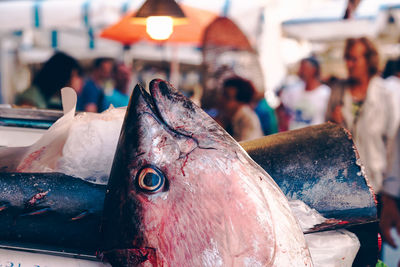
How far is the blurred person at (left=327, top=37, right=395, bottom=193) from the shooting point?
368 centimetres

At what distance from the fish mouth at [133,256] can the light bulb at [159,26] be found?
2.59m

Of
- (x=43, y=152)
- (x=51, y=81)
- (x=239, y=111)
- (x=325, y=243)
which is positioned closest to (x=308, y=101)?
(x=239, y=111)

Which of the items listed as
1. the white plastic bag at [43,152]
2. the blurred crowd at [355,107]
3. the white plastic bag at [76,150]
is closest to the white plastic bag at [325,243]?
the white plastic bag at [76,150]

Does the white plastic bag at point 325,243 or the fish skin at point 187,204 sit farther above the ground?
the fish skin at point 187,204

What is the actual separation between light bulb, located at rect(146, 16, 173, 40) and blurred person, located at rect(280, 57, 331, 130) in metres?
2.60

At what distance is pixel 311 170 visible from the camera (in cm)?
118

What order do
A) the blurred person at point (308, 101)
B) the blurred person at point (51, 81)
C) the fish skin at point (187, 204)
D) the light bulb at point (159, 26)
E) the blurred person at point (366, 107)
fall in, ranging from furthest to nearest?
the blurred person at point (308, 101), the blurred person at point (51, 81), the blurred person at point (366, 107), the light bulb at point (159, 26), the fish skin at point (187, 204)

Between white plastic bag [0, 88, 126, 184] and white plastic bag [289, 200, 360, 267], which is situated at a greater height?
white plastic bag [0, 88, 126, 184]

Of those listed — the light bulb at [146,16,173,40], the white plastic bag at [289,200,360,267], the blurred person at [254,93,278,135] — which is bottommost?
the blurred person at [254,93,278,135]

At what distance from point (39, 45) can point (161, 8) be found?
245 inches

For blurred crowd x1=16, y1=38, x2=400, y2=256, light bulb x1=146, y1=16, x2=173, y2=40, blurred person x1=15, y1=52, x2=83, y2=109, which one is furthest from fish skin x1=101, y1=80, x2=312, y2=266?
blurred person x1=15, y1=52, x2=83, y2=109

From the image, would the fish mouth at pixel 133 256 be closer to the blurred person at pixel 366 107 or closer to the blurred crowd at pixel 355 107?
the blurred crowd at pixel 355 107

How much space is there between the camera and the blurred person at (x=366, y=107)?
3.68 m

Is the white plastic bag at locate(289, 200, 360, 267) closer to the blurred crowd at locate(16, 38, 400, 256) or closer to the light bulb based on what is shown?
the blurred crowd at locate(16, 38, 400, 256)
